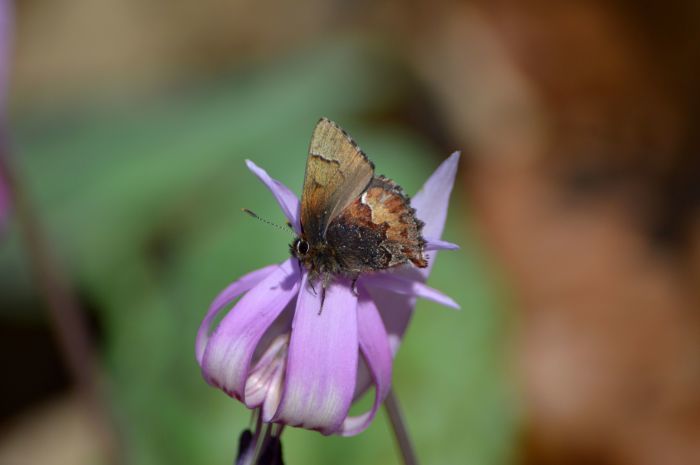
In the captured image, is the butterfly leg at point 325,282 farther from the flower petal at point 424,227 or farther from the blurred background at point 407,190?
the blurred background at point 407,190

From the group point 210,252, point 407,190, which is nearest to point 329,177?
point 210,252

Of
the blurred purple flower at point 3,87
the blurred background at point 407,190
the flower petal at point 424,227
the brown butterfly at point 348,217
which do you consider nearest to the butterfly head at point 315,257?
the brown butterfly at point 348,217

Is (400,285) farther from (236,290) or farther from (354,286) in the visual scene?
(236,290)

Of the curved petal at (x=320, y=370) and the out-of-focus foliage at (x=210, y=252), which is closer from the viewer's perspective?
the curved petal at (x=320, y=370)

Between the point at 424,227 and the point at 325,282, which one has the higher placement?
the point at 424,227

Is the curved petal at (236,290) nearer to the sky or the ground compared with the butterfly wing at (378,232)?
nearer to the ground

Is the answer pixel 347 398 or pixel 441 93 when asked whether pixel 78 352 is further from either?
pixel 441 93

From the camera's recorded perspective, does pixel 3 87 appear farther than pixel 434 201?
Yes
